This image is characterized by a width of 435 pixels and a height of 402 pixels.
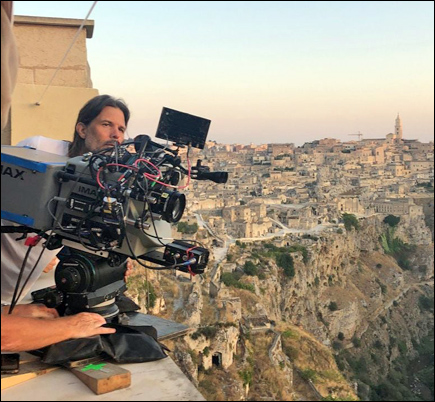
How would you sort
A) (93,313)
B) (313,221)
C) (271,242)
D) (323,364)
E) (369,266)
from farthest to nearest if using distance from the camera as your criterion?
(369,266) → (313,221) → (271,242) → (323,364) → (93,313)

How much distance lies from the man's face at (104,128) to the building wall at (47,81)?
123 cm

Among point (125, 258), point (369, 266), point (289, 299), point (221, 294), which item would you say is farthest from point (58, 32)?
point (369, 266)

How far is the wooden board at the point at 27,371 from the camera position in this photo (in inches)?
46.1

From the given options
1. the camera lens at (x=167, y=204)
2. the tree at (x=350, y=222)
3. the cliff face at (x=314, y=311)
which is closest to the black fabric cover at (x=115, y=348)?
Answer: the camera lens at (x=167, y=204)

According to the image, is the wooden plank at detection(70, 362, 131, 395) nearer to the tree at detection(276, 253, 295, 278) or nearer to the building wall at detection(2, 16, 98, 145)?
the building wall at detection(2, 16, 98, 145)

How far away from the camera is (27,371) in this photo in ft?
4.02

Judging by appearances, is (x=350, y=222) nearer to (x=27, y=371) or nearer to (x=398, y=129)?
(x=27, y=371)

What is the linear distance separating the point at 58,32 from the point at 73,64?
0.21 meters

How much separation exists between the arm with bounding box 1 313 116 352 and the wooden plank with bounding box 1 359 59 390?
66 mm

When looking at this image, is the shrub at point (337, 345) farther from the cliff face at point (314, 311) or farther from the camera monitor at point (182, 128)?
the camera monitor at point (182, 128)

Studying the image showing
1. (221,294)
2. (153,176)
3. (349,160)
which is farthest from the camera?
(349,160)

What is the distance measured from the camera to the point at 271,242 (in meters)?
23.7

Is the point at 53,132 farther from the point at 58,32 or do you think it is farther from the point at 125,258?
the point at 125,258

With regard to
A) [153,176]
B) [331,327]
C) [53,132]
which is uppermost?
[53,132]
